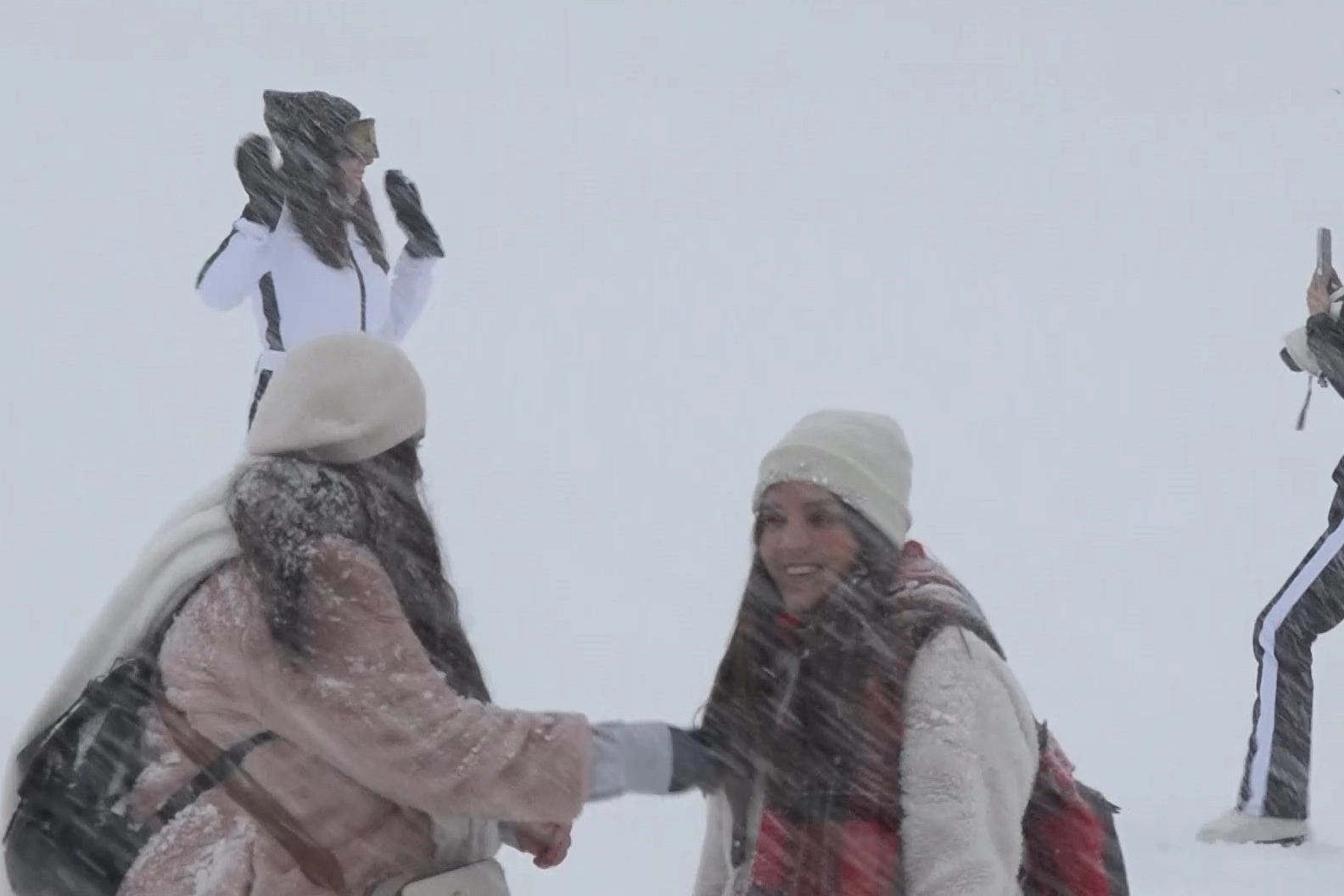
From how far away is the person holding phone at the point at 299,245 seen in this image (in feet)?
19.1

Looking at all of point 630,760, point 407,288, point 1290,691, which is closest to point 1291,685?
point 1290,691

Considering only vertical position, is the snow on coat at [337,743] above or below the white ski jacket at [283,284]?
below

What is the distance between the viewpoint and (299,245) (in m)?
5.98

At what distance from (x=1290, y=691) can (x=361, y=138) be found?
3.26 metres

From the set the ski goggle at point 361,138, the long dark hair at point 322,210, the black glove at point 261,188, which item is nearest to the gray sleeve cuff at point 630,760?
the ski goggle at point 361,138

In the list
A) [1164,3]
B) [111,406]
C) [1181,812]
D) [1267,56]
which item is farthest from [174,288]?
[1164,3]

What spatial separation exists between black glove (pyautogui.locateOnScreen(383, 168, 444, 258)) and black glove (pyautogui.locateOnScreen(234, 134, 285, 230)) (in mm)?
497

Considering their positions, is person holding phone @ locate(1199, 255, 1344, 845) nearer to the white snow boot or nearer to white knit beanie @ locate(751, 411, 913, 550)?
the white snow boot

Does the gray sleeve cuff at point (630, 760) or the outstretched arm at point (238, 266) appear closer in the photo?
the gray sleeve cuff at point (630, 760)

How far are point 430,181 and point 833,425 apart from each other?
17515 mm

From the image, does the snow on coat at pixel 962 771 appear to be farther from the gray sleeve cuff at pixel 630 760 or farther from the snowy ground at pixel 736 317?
the snowy ground at pixel 736 317

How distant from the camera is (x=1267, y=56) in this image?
26.5 metres

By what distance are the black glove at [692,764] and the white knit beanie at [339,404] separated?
1.98ft

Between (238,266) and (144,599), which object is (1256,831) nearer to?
(238,266)
